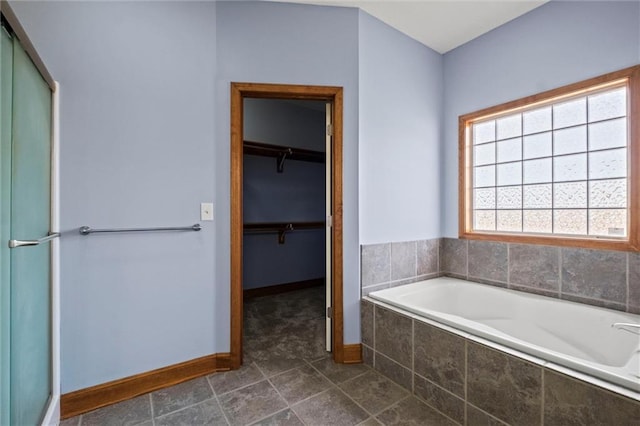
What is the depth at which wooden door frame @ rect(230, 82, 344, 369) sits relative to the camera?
6.10 feet

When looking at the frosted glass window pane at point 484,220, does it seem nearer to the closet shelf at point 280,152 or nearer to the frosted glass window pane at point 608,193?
the frosted glass window pane at point 608,193

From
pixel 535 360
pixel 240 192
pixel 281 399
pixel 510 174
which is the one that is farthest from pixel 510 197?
pixel 281 399

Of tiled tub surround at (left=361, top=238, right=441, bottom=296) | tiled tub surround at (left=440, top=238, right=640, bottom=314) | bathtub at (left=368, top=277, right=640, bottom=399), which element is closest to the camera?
bathtub at (left=368, top=277, right=640, bottom=399)

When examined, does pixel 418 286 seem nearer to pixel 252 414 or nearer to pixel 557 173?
pixel 557 173

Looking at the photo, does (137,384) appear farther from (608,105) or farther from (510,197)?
(608,105)

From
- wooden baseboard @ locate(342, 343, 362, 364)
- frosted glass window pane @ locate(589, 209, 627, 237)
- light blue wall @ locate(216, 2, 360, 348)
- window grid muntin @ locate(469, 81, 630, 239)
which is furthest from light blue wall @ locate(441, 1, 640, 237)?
wooden baseboard @ locate(342, 343, 362, 364)

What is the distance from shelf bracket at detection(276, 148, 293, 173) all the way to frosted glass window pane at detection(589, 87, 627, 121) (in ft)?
8.45

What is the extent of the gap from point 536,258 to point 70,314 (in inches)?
112

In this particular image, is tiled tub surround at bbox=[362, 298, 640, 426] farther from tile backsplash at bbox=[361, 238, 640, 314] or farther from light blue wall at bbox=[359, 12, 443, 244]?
Result: light blue wall at bbox=[359, 12, 443, 244]

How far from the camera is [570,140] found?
1.89m

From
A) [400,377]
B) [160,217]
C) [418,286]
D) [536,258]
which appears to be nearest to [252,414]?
[400,377]

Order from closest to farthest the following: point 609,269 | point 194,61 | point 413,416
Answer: point 413,416, point 609,269, point 194,61

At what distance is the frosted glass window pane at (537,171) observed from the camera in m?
2.00

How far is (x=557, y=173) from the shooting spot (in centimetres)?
195
